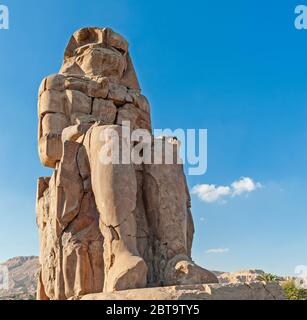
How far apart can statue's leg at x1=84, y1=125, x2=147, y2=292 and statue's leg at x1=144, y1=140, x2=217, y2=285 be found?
395 mm

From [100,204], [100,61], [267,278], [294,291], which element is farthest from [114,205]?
[294,291]

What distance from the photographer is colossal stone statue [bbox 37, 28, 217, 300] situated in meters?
4.11

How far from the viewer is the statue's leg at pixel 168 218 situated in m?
4.18

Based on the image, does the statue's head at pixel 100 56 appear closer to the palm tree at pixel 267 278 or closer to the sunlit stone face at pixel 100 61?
the sunlit stone face at pixel 100 61

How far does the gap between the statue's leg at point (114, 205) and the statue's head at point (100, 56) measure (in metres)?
1.97

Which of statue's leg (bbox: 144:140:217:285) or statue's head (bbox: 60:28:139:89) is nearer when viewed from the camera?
statue's leg (bbox: 144:140:217:285)

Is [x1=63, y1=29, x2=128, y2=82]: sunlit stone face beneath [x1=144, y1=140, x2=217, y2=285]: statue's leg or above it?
above

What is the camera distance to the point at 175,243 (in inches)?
174

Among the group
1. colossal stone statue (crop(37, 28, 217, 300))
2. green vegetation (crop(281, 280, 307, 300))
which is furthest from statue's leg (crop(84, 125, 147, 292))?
green vegetation (crop(281, 280, 307, 300))

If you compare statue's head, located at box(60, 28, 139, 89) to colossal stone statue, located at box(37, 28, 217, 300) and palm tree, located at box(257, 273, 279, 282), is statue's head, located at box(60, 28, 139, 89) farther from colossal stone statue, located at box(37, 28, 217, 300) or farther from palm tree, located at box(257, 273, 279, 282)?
palm tree, located at box(257, 273, 279, 282)
